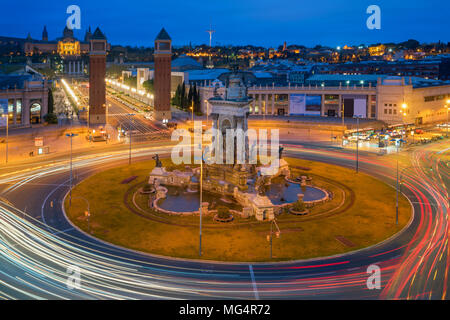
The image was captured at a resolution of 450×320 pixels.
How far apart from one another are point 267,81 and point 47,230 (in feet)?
406

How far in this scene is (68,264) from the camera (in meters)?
35.2

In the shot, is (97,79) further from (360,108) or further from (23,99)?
(360,108)

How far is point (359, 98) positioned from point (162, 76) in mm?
63699

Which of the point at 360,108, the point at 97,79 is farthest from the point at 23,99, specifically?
the point at 360,108

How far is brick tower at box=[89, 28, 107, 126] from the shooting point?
5064 inches

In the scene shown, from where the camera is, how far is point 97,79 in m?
132

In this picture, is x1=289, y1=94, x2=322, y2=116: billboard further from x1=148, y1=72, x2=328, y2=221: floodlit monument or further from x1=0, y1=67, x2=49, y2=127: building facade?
x1=0, y1=67, x2=49, y2=127: building facade

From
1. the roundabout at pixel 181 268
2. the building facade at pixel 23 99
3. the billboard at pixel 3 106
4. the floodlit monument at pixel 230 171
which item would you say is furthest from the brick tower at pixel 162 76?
the roundabout at pixel 181 268

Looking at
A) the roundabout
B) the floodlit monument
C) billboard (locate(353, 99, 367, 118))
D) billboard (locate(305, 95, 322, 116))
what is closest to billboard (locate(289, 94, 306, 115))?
billboard (locate(305, 95, 322, 116))

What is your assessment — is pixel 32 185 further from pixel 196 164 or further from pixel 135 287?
pixel 135 287

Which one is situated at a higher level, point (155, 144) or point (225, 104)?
point (225, 104)

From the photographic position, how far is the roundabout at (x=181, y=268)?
101ft

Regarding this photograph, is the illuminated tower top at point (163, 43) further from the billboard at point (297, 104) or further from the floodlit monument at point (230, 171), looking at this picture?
the floodlit monument at point (230, 171)
